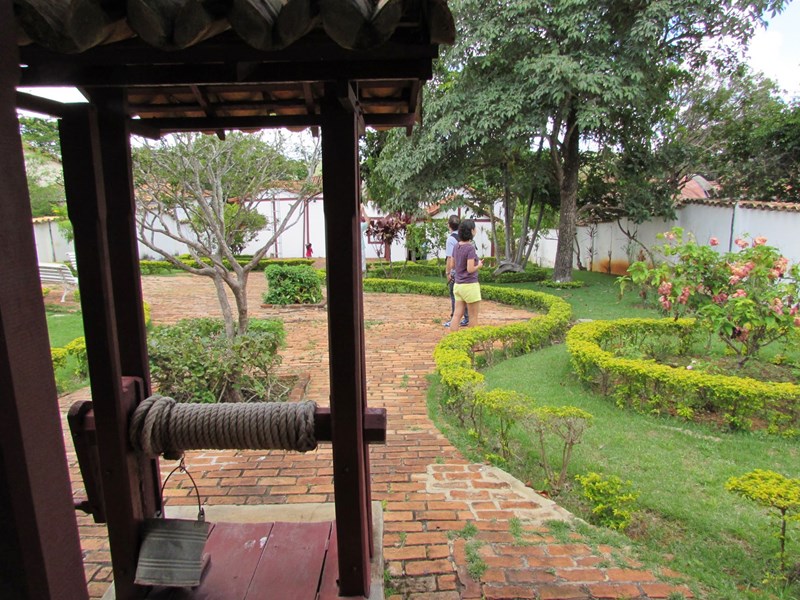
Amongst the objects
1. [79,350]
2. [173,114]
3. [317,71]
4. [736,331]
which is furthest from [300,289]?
[317,71]

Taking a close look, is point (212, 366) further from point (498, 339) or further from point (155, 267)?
point (155, 267)

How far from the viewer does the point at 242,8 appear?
1158 mm

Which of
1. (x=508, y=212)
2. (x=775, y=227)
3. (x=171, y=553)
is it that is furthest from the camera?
(x=508, y=212)

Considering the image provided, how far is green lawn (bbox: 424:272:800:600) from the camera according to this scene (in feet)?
8.73

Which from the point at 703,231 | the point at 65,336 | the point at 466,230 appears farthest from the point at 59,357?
the point at 703,231

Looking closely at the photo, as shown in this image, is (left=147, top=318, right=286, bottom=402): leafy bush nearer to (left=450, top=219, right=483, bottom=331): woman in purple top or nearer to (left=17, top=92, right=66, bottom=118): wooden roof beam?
(left=450, top=219, right=483, bottom=331): woman in purple top

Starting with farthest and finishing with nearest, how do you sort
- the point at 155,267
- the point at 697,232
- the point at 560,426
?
the point at 155,267 → the point at 697,232 → the point at 560,426

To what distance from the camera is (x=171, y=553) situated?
1.95 m

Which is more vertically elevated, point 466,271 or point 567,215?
point 567,215

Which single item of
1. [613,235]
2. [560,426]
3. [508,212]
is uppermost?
[508,212]

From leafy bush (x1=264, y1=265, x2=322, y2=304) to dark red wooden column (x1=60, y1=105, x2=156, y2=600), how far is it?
31.2ft

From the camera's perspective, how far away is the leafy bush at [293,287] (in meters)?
11.6

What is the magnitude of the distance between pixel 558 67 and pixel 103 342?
11.6 m

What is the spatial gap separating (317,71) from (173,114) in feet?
3.68
